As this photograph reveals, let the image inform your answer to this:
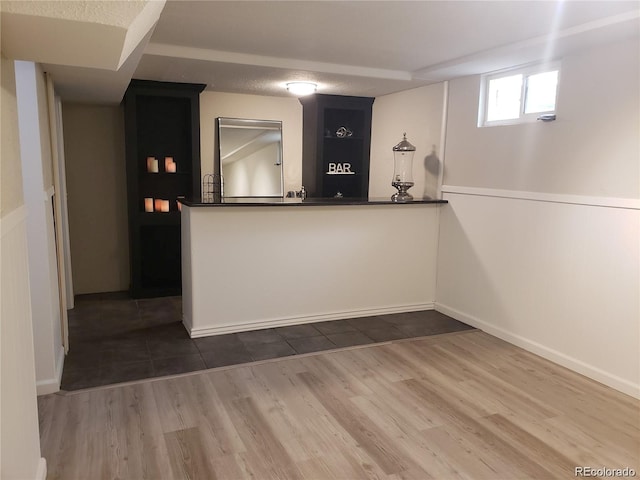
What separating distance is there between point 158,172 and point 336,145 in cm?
207

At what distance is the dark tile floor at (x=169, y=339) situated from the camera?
10.2 ft

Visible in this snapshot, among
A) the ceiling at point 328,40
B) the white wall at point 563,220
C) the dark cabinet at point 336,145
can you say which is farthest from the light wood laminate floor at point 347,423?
the dark cabinet at point 336,145

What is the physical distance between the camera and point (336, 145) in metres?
5.66

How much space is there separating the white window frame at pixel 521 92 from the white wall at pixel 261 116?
2328 millimetres

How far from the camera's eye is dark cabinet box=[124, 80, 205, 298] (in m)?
4.64

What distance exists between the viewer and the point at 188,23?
2.90 meters

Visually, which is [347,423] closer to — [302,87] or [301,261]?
[301,261]

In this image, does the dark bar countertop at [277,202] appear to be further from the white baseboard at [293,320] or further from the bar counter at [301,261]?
the white baseboard at [293,320]

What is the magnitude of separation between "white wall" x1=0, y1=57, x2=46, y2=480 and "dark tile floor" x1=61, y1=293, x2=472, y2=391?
115 cm

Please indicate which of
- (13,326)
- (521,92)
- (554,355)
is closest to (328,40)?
(521,92)

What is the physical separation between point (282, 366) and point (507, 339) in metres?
1.83

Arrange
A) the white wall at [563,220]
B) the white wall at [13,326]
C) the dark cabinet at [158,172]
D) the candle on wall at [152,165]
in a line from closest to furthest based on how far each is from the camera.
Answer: the white wall at [13,326], the white wall at [563,220], the dark cabinet at [158,172], the candle on wall at [152,165]
